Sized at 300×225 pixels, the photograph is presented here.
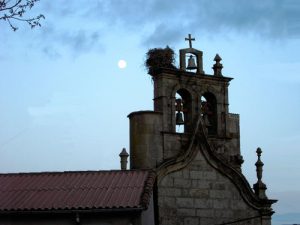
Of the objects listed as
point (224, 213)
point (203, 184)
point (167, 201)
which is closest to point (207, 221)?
point (224, 213)

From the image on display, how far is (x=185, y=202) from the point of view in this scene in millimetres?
21453

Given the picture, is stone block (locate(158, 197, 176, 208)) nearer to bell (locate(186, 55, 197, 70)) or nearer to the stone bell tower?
the stone bell tower

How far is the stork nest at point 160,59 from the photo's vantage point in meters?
22.8

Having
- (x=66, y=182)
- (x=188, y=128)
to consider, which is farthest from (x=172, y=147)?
(x=66, y=182)

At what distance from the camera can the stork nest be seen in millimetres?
22781

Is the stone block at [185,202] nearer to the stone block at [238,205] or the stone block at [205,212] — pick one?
the stone block at [205,212]

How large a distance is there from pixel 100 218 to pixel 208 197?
541 centimetres

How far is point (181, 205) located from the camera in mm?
21344

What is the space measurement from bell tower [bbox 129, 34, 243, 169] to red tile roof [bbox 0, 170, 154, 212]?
1.89 meters

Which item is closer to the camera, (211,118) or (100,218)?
(100,218)

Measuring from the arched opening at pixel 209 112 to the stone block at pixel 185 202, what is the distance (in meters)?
2.71

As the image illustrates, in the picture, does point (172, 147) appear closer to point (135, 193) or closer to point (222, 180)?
point (222, 180)

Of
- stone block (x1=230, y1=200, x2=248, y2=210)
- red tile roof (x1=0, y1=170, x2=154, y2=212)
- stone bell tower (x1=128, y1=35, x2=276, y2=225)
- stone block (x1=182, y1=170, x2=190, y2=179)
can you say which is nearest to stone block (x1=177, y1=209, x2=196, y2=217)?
stone bell tower (x1=128, y1=35, x2=276, y2=225)

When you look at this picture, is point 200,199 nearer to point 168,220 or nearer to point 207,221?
point 207,221
